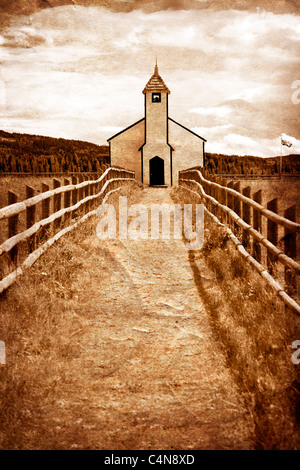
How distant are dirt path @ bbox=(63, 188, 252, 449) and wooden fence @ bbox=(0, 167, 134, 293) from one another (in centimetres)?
81

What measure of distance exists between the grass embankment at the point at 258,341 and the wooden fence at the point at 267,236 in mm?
181

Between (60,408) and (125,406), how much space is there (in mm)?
493

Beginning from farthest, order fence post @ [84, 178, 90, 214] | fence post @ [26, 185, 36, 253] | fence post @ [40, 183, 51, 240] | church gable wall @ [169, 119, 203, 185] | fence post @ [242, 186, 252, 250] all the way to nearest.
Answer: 1. church gable wall @ [169, 119, 203, 185]
2. fence post @ [84, 178, 90, 214]
3. fence post @ [242, 186, 252, 250]
4. fence post @ [40, 183, 51, 240]
5. fence post @ [26, 185, 36, 253]

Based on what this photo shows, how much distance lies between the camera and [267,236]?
5.39 m

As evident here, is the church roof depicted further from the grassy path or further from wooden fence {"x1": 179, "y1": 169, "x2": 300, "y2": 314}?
the grassy path

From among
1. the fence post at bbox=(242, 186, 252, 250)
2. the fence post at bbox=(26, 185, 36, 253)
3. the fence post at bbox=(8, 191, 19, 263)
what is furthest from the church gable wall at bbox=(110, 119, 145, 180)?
the fence post at bbox=(8, 191, 19, 263)

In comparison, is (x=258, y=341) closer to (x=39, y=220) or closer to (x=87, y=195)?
(x=39, y=220)

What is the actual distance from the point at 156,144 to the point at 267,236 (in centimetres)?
2582

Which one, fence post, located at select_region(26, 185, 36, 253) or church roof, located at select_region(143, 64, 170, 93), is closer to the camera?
fence post, located at select_region(26, 185, 36, 253)

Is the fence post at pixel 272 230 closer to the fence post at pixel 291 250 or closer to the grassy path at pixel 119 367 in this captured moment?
the fence post at pixel 291 250

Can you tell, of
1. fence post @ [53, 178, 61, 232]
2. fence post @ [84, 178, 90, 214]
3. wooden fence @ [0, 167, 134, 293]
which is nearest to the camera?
wooden fence @ [0, 167, 134, 293]

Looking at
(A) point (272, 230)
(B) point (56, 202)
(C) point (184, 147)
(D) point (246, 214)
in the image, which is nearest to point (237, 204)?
(D) point (246, 214)

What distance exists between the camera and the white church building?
30.4 metres

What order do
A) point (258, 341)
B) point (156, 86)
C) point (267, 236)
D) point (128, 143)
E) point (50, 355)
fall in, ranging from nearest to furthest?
point (50, 355) → point (258, 341) → point (267, 236) → point (156, 86) → point (128, 143)
